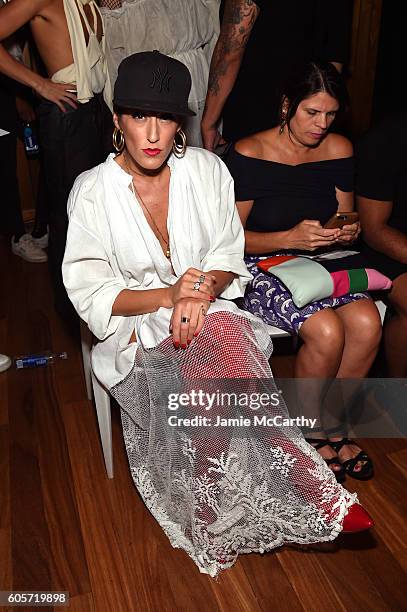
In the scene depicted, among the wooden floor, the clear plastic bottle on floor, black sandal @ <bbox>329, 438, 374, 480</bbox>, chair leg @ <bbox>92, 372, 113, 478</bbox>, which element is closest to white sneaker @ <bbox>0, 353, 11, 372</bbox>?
the clear plastic bottle on floor

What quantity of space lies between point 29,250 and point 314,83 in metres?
1.78

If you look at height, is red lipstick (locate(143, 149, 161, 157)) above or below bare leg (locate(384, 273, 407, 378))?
above

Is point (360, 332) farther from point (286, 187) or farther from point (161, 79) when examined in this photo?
point (161, 79)

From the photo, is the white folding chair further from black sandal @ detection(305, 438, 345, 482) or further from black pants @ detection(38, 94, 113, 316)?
black pants @ detection(38, 94, 113, 316)

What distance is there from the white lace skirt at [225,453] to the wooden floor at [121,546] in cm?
9

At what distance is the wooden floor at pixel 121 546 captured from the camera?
1.66m

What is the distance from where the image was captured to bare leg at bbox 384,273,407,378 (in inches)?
82.0

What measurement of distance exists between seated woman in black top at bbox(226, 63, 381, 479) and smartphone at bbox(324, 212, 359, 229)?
0.02 m

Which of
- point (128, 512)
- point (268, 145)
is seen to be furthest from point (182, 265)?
point (128, 512)

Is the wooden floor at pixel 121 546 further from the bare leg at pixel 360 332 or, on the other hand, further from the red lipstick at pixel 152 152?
the red lipstick at pixel 152 152

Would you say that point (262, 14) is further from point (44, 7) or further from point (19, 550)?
point (19, 550)

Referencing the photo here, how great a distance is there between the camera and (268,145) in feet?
6.68

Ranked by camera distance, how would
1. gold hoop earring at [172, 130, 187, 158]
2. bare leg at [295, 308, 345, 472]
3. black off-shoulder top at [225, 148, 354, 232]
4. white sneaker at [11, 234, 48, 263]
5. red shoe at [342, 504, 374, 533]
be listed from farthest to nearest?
white sneaker at [11, 234, 48, 263]
black off-shoulder top at [225, 148, 354, 232]
bare leg at [295, 308, 345, 472]
gold hoop earring at [172, 130, 187, 158]
red shoe at [342, 504, 374, 533]

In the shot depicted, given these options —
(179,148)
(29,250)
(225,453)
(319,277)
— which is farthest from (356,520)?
(29,250)
